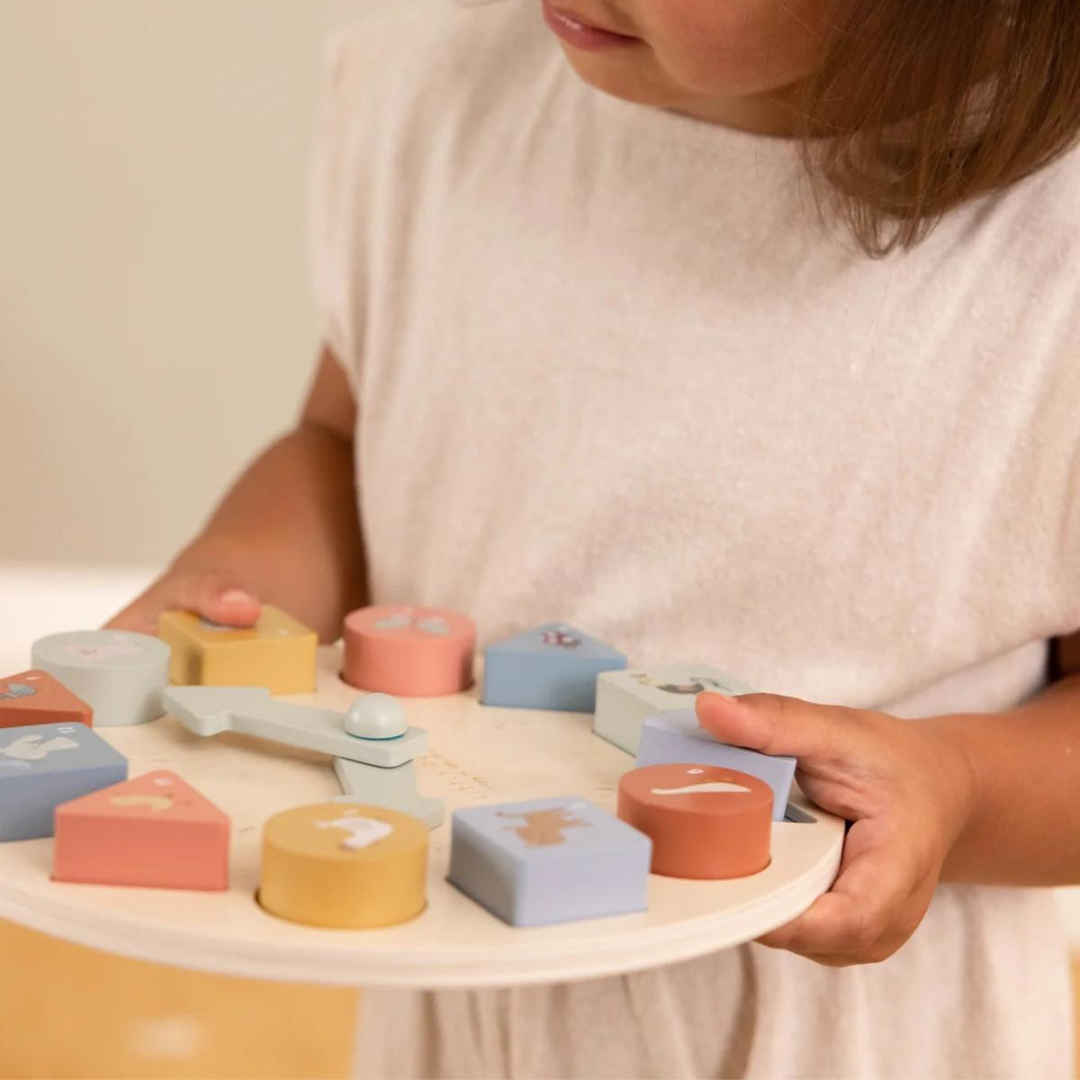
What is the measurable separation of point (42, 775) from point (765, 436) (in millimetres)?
346

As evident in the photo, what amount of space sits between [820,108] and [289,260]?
0.90 meters

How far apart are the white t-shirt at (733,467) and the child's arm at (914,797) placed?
5cm

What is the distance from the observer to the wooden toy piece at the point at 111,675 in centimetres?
49

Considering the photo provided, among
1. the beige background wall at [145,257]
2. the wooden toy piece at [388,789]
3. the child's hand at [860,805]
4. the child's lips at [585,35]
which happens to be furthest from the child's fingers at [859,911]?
the beige background wall at [145,257]

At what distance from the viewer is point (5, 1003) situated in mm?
1250

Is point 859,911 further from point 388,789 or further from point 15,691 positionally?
point 15,691

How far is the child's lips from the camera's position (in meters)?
0.57

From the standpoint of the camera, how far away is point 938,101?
1.81 feet

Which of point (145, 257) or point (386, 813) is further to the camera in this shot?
point (145, 257)

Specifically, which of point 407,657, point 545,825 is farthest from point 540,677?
point 545,825

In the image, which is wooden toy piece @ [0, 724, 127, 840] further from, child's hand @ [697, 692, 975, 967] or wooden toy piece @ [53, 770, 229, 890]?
child's hand @ [697, 692, 975, 967]

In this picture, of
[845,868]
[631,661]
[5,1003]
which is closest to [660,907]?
[845,868]

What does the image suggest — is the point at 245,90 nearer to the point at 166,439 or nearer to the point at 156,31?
the point at 156,31

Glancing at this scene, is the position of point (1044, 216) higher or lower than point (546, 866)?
higher
